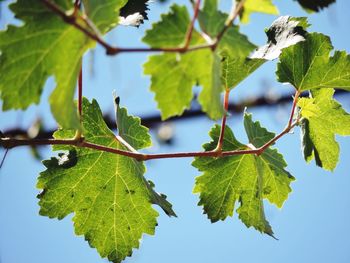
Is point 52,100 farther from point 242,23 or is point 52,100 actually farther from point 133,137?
point 133,137

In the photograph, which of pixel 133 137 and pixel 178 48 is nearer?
pixel 178 48

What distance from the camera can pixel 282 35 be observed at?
5.42 ft

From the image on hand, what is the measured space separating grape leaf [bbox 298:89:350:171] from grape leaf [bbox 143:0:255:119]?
0.86 m

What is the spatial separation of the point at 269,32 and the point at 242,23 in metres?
0.65

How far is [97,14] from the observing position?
1.12 m

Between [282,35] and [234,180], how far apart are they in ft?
1.94

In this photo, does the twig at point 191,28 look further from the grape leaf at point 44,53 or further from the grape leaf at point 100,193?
the grape leaf at point 100,193

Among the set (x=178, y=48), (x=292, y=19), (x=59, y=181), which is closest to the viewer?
(x=178, y=48)

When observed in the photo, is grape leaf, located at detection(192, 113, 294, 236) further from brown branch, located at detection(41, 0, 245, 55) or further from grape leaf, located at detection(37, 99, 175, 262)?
brown branch, located at detection(41, 0, 245, 55)

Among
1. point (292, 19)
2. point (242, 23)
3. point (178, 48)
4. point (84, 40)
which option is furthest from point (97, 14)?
point (292, 19)

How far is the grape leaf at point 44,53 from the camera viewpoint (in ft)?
3.57

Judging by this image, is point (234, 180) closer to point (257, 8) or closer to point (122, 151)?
point (122, 151)

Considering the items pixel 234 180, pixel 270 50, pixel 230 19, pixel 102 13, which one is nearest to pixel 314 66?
pixel 270 50

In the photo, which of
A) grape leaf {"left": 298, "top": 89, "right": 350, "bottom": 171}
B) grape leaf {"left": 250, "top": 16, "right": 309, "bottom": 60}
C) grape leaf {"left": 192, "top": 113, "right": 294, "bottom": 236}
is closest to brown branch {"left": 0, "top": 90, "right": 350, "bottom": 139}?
grape leaf {"left": 298, "top": 89, "right": 350, "bottom": 171}
